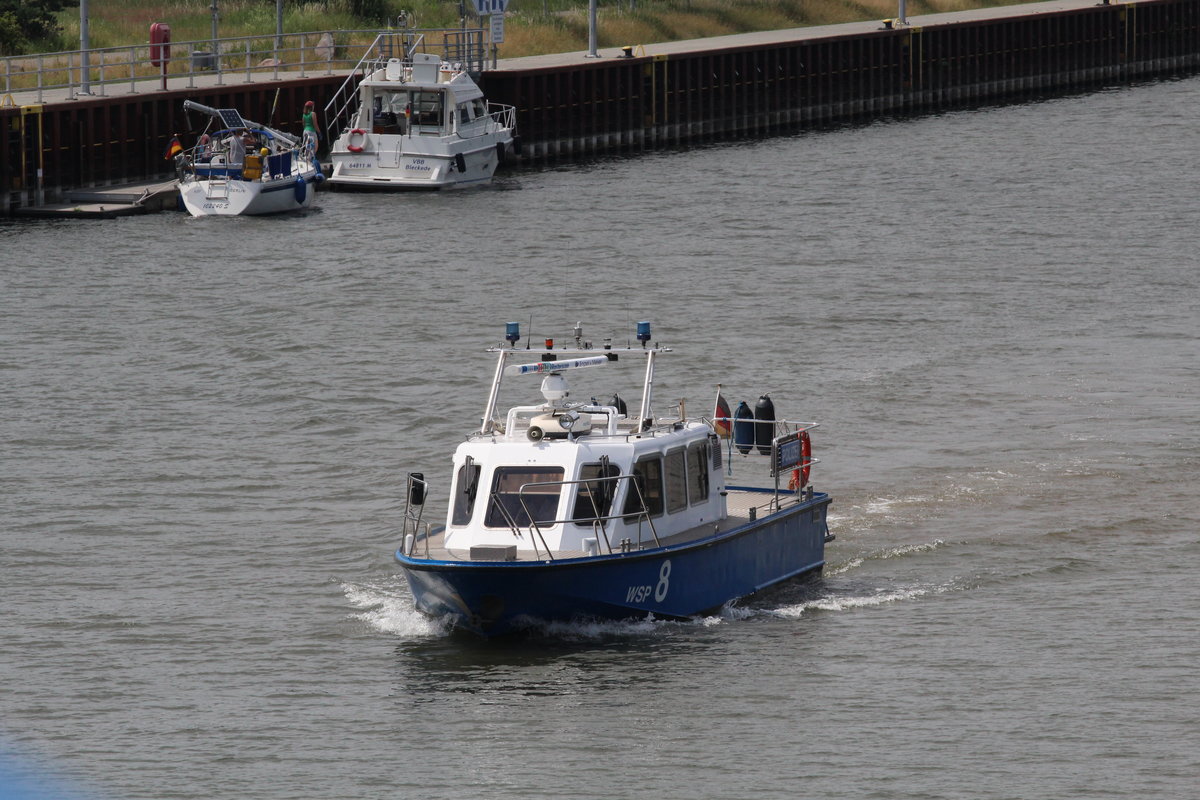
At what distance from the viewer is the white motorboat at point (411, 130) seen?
200 ft

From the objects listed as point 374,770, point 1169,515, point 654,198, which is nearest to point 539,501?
point 374,770

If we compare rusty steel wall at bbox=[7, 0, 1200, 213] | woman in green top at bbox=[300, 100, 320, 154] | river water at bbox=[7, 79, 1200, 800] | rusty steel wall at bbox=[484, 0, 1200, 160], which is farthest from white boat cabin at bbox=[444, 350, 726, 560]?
rusty steel wall at bbox=[484, 0, 1200, 160]

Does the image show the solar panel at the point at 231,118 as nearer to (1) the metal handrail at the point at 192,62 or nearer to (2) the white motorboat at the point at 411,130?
(1) the metal handrail at the point at 192,62

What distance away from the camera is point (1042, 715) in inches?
853

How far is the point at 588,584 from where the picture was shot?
902 inches

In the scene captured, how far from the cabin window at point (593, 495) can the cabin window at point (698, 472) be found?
137cm

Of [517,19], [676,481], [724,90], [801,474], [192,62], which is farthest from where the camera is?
[517,19]

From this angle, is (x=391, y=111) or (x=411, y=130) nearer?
(x=391, y=111)

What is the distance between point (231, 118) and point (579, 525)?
37.7m

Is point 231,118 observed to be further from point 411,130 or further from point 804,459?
point 804,459

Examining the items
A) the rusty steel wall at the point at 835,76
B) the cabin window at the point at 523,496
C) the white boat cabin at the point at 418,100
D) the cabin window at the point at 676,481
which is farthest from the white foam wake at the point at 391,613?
the rusty steel wall at the point at 835,76

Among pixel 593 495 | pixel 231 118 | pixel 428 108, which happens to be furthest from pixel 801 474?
pixel 428 108

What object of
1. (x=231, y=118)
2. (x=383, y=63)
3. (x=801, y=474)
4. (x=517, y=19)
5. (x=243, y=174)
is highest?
(x=517, y=19)

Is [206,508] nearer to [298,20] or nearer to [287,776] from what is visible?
[287,776]
